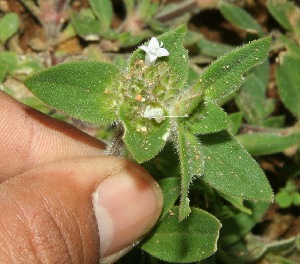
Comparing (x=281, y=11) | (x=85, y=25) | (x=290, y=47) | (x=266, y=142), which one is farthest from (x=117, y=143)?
(x=281, y=11)

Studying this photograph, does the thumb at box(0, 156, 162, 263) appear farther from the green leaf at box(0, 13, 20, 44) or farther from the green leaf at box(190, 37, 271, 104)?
the green leaf at box(0, 13, 20, 44)

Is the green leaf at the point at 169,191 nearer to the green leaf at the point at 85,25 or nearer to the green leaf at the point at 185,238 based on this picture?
the green leaf at the point at 185,238

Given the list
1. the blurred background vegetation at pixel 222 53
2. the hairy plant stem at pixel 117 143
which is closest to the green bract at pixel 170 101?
the hairy plant stem at pixel 117 143

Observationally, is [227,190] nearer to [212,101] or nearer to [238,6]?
[212,101]

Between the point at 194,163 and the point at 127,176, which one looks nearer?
the point at 194,163

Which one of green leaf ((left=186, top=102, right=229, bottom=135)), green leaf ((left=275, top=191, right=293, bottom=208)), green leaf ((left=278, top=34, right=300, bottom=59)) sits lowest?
green leaf ((left=275, top=191, right=293, bottom=208))

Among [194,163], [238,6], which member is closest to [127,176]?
[194,163]

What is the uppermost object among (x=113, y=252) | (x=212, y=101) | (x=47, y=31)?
(x=212, y=101)

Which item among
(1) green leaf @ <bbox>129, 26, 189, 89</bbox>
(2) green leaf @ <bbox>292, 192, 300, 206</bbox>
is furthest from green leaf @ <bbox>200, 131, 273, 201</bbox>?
(2) green leaf @ <bbox>292, 192, 300, 206</bbox>
